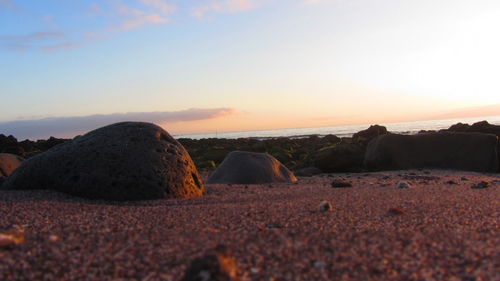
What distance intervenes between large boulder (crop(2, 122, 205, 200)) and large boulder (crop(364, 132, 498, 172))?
21.2 feet

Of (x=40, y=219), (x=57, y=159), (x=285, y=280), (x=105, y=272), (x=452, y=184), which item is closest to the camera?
(x=285, y=280)

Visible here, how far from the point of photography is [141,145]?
17.6 ft

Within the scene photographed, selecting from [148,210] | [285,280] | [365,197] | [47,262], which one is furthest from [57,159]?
[285,280]

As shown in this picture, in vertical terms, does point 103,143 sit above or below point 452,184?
above

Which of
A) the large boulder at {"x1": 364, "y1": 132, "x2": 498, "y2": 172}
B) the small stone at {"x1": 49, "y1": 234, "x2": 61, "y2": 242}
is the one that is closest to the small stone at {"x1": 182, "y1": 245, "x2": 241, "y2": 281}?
the small stone at {"x1": 49, "y1": 234, "x2": 61, "y2": 242}

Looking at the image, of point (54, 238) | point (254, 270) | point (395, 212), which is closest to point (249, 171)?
point (395, 212)

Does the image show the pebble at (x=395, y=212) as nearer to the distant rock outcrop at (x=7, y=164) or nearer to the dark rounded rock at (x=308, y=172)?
the dark rounded rock at (x=308, y=172)

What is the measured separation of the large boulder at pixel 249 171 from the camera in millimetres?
7730

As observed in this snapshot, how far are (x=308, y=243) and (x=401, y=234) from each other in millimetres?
690

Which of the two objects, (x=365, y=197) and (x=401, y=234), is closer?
(x=401, y=234)

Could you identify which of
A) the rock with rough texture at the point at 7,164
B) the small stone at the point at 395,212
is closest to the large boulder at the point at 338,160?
the rock with rough texture at the point at 7,164

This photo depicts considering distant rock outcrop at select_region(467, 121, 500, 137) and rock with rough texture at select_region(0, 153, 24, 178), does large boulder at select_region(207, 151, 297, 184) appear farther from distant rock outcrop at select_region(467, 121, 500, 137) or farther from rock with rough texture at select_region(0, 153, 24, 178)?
distant rock outcrop at select_region(467, 121, 500, 137)

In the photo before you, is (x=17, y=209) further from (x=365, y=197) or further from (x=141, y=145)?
(x=365, y=197)

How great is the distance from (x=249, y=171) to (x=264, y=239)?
518 centimetres
